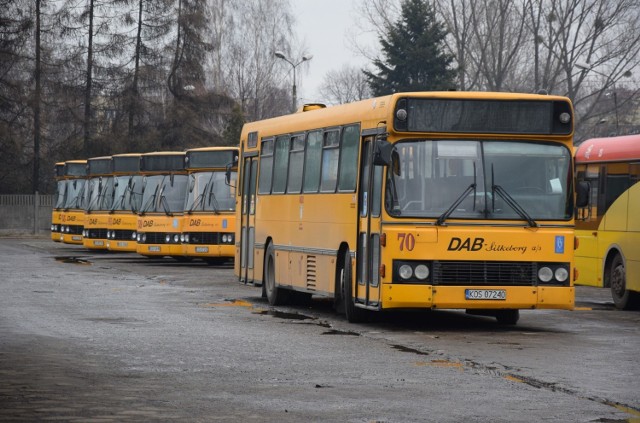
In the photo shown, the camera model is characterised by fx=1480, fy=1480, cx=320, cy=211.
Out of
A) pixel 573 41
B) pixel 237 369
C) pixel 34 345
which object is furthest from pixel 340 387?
pixel 573 41

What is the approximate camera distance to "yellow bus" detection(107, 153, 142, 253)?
143ft

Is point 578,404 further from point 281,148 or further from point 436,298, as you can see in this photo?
point 281,148

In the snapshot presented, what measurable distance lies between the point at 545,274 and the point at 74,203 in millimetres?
37095

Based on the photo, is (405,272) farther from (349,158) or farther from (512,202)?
(349,158)

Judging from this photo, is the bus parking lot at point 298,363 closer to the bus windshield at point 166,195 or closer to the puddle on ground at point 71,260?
the bus windshield at point 166,195

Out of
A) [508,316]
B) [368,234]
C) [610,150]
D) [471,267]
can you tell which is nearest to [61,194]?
[610,150]

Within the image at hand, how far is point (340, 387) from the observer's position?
11.4 meters

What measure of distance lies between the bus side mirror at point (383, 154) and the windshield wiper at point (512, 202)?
129cm

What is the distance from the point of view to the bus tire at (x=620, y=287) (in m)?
22.7

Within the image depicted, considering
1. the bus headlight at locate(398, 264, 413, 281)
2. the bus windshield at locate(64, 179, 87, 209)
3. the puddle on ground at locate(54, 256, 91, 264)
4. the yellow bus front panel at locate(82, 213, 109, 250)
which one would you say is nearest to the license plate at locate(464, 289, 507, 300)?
the bus headlight at locate(398, 264, 413, 281)

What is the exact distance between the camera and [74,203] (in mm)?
52594

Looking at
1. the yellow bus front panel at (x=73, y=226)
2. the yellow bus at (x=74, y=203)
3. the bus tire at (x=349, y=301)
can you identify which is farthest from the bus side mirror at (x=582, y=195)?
the yellow bus front panel at (x=73, y=226)

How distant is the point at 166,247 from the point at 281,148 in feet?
51.3

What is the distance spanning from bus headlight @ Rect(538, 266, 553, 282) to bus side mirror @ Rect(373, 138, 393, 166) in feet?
7.22
